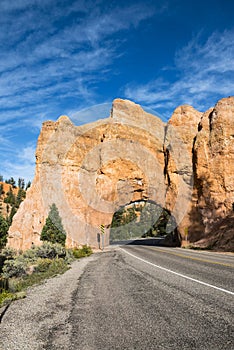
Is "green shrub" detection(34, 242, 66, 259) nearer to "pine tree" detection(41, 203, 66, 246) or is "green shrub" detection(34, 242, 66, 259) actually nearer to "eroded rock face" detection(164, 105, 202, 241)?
"pine tree" detection(41, 203, 66, 246)

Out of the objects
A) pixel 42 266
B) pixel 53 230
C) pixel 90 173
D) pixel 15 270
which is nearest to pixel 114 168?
pixel 90 173

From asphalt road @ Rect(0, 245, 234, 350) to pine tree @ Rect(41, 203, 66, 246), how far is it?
2532 centimetres

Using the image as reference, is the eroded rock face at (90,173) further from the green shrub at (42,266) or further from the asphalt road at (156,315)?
the asphalt road at (156,315)

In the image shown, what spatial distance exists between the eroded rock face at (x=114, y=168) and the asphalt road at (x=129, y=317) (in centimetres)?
2487

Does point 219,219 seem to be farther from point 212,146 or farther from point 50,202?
point 50,202

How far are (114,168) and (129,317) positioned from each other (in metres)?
32.1

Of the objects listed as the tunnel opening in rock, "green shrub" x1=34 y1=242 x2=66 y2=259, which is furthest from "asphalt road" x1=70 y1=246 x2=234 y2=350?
the tunnel opening in rock

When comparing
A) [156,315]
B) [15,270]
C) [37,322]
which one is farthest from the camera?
[15,270]

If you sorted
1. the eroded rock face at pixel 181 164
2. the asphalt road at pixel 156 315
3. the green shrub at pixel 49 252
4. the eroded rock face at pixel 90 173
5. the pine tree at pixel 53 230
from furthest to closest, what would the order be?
the eroded rock face at pixel 90 173
the pine tree at pixel 53 230
the eroded rock face at pixel 181 164
the green shrub at pixel 49 252
the asphalt road at pixel 156 315

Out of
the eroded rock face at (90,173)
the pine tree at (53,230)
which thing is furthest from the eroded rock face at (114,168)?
the pine tree at (53,230)

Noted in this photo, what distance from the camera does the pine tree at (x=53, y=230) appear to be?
32062 mm

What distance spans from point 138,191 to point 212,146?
12866 mm

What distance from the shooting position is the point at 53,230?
3228cm

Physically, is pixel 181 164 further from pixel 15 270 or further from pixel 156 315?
pixel 156 315
